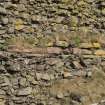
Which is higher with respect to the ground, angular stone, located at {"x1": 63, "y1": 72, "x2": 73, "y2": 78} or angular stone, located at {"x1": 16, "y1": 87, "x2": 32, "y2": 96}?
angular stone, located at {"x1": 63, "y1": 72, "x2": 73, "y2": 78}

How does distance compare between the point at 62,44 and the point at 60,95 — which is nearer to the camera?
the point at 60,95

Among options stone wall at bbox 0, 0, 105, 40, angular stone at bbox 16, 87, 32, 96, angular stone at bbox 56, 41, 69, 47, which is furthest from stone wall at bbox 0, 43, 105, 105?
stone wall at bbox 0, 0, 105, 40

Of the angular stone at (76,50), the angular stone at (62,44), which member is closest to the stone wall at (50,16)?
the angular stone at (62,44)

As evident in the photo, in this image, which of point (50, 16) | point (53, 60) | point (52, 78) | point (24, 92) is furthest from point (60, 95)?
point (50, 16)

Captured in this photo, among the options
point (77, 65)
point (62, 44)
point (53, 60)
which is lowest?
point (77, 65)

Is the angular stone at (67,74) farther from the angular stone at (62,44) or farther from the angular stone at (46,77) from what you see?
the angular stone at (62,44)

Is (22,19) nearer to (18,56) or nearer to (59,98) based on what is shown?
(18,56)

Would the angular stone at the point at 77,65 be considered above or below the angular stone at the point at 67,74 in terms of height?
above

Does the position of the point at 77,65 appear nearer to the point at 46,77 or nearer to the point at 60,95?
the point at 46,77

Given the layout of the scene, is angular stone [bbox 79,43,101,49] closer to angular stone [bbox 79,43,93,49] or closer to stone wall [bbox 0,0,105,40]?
angular stone [bbox 79,43,93,49]

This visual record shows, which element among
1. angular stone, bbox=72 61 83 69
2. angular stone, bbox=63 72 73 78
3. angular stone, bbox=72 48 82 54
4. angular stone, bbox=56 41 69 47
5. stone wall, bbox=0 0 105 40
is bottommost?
angular stone, bbox=63 72 73 78

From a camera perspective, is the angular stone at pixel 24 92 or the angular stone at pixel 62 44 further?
the angular stone at pixel 62 44

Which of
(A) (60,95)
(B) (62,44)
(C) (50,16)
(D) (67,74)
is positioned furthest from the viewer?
(C) (50,16)

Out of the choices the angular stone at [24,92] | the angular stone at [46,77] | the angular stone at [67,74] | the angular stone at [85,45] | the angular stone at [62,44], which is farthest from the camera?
the angular stone at [85,45]
